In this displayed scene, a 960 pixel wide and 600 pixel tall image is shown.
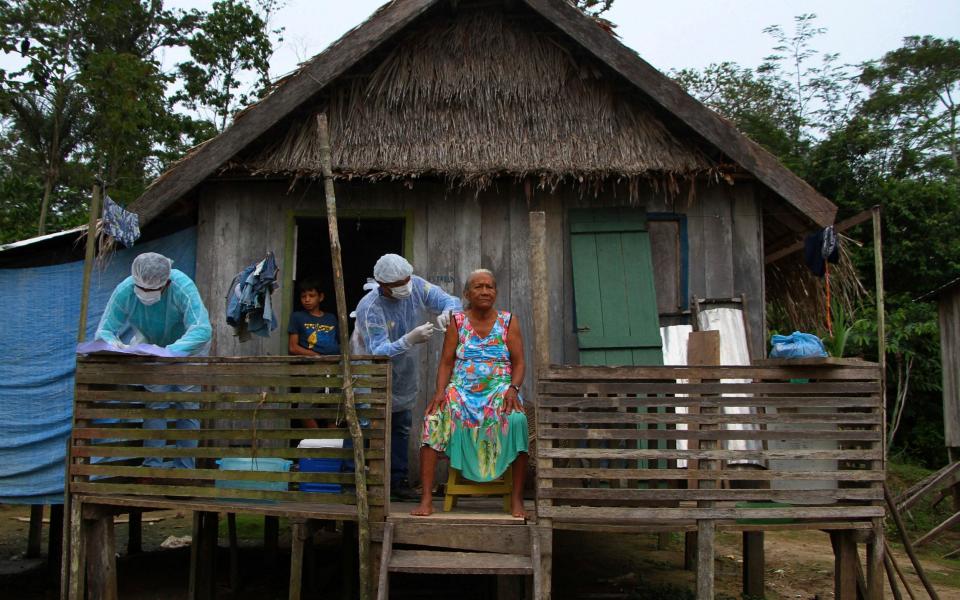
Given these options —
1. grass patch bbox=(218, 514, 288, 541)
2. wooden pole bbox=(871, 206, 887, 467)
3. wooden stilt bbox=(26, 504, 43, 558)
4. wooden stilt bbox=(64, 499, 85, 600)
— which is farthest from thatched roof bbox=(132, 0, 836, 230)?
grass patch bbox=(218, 514, 288, 541)

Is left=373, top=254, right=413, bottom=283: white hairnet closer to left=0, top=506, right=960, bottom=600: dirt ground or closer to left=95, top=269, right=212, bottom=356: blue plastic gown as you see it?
left=95, top=269, right=212, bottom=356: blue plastic gown

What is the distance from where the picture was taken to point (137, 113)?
48.7ft

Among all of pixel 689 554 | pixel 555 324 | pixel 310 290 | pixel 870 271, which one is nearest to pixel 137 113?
pixel 310 290

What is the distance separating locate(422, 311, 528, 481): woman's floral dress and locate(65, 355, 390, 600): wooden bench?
398mm

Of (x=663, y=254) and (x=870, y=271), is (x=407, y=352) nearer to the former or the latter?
(x=663, y=254)

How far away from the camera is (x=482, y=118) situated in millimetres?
7137

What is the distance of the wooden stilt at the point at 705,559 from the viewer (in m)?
5.23

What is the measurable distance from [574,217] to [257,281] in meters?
2.62

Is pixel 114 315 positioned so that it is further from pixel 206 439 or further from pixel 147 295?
pixel 206 439

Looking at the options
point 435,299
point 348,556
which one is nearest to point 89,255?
point 435,299

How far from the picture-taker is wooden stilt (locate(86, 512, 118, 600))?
575 centimetres

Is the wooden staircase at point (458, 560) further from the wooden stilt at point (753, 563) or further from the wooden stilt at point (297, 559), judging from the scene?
the wooden stilt at point (753, 563)

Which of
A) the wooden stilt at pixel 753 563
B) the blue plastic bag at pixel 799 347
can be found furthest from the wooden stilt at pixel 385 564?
the wooden stilt at pixel 753 563

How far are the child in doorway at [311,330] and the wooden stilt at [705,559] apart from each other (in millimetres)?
3134
